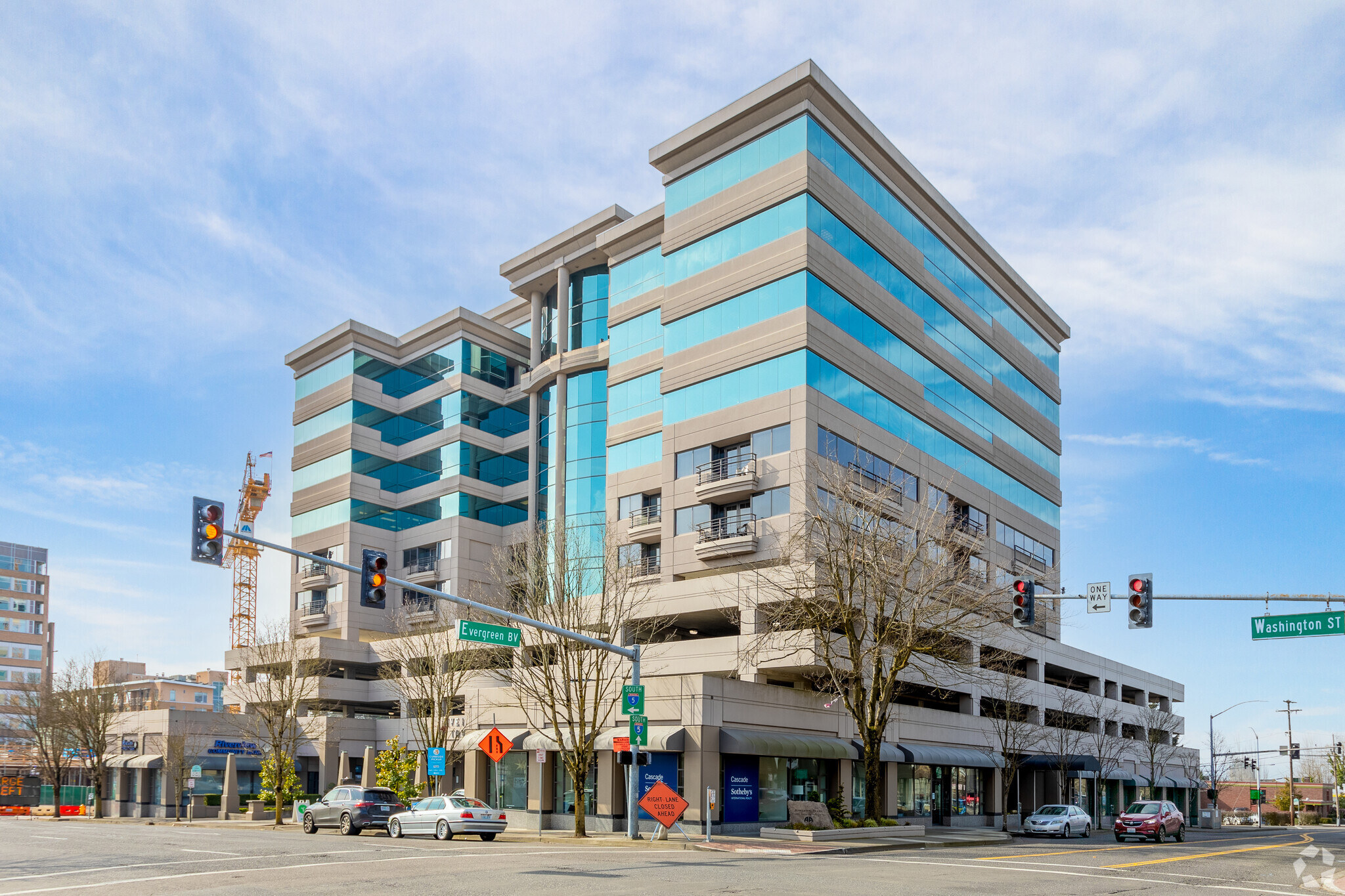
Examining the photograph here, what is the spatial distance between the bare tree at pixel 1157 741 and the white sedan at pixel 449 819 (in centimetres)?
6046

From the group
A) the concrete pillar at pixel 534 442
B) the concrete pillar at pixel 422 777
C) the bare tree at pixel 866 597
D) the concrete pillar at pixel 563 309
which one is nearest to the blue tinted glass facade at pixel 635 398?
the concrete pillar at pixel 563 309

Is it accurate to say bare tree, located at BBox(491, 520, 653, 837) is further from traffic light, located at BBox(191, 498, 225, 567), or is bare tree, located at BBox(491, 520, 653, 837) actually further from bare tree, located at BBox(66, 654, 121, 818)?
bare tree, located at BBox(66, 654, 121, 818)

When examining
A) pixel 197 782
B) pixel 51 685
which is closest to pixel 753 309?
pixel 197 782

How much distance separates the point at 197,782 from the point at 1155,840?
181 ft

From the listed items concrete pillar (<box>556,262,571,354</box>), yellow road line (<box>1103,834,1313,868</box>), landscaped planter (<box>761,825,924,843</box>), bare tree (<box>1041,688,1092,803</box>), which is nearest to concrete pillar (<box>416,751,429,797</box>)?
landscaped planter (<box>761,825,924,843</box>)

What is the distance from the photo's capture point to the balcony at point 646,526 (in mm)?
57719

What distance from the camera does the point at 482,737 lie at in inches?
1770

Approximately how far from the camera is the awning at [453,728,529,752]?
1759 inches

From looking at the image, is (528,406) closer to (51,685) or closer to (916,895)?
(51,685)

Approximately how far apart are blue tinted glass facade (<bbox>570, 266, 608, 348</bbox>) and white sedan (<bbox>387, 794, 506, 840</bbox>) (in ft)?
130

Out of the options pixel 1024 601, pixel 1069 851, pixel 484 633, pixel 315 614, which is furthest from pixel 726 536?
pixel 315 614

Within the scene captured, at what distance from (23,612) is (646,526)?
115607 mm

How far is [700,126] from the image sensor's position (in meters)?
57.2

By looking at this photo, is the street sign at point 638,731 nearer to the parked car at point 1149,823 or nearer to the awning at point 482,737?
the awning at point 482,737
